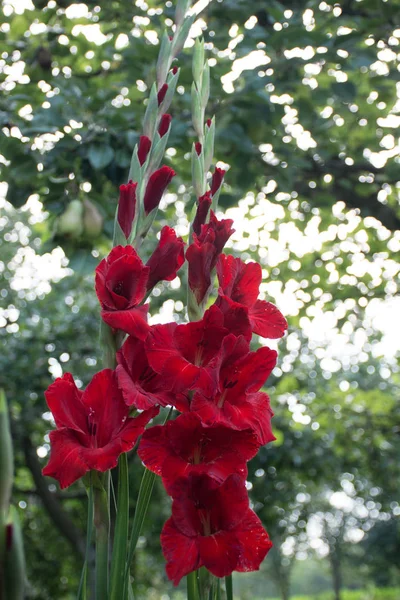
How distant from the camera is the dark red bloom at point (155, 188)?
707mm

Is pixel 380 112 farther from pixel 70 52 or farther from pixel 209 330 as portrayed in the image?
pixel 209 330

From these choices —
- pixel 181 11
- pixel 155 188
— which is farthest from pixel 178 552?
pixel 181 11

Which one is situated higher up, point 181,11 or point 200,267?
point 181,11

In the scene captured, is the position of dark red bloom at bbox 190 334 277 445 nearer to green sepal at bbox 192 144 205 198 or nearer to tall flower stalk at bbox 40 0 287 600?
tall flower stalk at bbox 40 0 287 600

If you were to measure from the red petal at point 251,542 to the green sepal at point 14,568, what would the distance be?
0.89 ft

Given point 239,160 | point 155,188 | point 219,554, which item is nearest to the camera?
point 219,554

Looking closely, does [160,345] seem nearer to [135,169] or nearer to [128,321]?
[128,321]

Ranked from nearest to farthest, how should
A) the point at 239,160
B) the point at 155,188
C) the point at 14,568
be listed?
the point at 14,568 < the point at 155,188 < the point at 239,160

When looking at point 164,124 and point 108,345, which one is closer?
point 108,345

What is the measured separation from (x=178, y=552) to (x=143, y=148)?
15.7 inches

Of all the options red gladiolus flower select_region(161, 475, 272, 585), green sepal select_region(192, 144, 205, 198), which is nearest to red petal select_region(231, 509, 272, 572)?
red gladiolus flower select_region(161, 475, 272, 585)

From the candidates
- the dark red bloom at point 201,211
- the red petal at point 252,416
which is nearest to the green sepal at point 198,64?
the dark red bloom at point 201,211

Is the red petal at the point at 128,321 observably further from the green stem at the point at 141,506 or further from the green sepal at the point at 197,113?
the green sepal at the point at 197,113

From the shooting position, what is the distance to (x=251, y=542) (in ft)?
2.09
